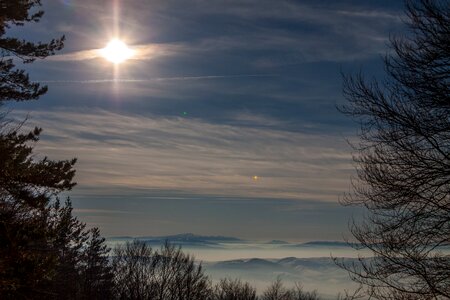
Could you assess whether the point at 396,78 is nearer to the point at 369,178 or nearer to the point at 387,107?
the point at 387,107

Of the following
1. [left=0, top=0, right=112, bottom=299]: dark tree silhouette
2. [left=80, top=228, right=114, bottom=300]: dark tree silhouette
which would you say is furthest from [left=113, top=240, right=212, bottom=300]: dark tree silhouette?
[left=0, top=0, right=112, bottom=299]: dark tree silhouette

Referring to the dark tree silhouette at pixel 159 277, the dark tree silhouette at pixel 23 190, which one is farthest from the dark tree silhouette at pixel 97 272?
the dark tree silhouette at pixel 23 190

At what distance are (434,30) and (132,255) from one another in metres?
54.5

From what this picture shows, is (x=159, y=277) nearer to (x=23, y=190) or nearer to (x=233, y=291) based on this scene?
(x=233, y=291)

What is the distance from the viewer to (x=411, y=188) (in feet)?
29.9

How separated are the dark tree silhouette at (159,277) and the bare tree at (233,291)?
247 inches

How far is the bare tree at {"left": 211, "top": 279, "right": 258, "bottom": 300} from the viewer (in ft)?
214

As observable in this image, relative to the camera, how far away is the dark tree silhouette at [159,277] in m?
56.1

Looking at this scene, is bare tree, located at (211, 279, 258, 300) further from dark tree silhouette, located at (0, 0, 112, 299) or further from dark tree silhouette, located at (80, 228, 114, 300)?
dark tree silhouette, located at (0, 0, 112, 299)

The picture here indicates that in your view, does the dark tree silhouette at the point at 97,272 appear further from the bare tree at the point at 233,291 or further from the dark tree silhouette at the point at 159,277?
the bare tree at the point at 233,291

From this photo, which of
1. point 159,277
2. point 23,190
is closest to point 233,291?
point 159,277

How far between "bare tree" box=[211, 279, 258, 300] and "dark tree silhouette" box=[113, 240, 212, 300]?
6272 millimetres

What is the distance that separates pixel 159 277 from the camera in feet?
186

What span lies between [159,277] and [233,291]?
14.4m
